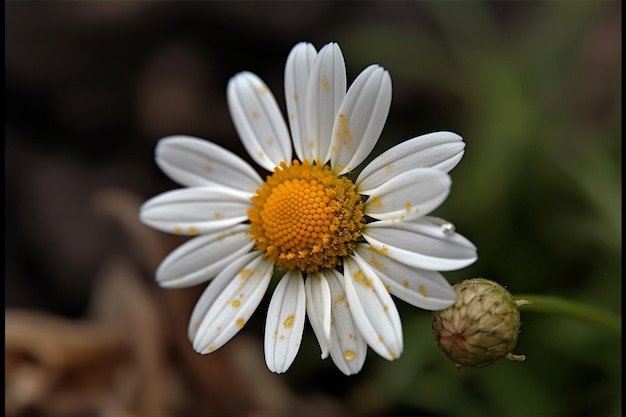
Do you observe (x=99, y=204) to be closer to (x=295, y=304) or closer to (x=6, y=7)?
(x=6, y=7)

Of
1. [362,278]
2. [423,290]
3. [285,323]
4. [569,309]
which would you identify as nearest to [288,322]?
[285,323]

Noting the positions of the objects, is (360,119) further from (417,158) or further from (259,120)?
(259,120)

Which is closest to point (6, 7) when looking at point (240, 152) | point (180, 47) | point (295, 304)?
point (180, 47)

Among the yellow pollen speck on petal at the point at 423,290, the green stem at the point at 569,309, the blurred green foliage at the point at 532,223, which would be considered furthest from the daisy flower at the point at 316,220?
the blurred green foliage at the point at 532,223

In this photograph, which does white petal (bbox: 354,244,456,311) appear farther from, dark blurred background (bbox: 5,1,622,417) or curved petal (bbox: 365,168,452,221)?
dark blurred background (bbox: 5,1,622,417)

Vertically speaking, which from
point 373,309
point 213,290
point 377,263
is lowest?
point 213,290

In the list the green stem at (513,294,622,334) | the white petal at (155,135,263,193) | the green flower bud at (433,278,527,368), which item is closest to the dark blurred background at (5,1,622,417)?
the green stem at (513,294,622,334)
